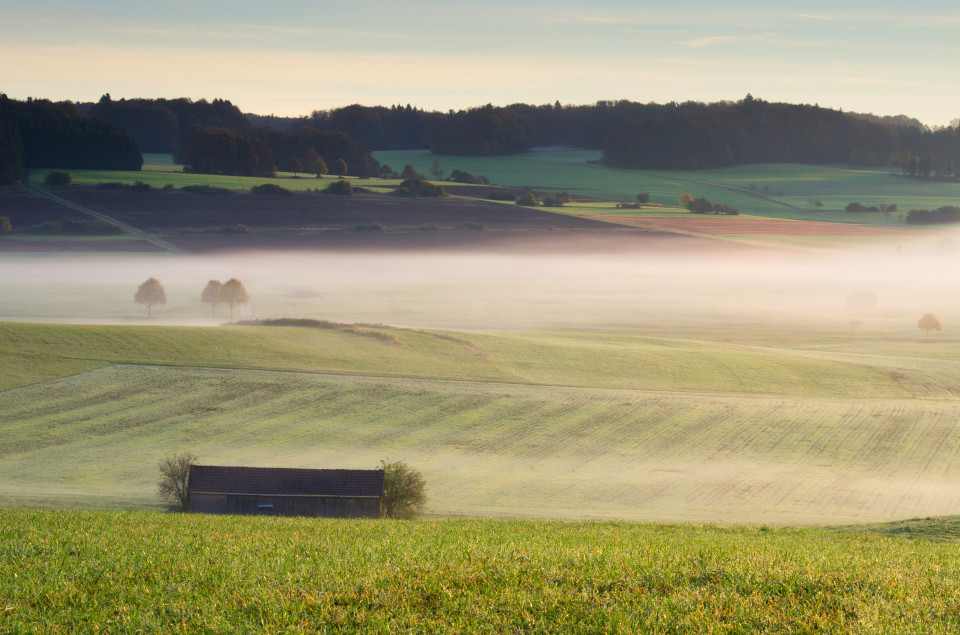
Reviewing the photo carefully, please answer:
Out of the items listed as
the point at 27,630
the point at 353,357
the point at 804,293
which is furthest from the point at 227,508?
the point at 804,293

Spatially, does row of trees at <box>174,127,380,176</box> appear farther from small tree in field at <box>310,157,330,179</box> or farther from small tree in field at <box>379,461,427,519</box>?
small tree in field at <box>379,461,427,519</box>

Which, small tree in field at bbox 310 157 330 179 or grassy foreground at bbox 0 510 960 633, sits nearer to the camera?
grassy foreground at bbox 0 510 960 633

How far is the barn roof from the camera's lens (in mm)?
27562

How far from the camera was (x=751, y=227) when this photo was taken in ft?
389

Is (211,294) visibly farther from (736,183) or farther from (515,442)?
(736,183)

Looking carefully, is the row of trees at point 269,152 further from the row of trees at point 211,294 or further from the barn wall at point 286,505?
the barn wall at point 286,505

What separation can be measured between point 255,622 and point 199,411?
3774cm

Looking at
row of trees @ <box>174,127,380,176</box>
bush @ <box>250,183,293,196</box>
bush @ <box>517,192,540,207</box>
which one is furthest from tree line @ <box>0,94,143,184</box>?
bush @ <box>517,192,540,207</box>

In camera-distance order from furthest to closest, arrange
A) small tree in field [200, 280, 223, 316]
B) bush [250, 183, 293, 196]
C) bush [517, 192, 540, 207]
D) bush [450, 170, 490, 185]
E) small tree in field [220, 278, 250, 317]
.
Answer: bush [450, 170, 490, 185] < bush [517, 192, 540, 207] < bush [250, 183, 293, 196] < small tree in field [200, 280, 223, 316] < small tree in field [220, 278, 250, 317]

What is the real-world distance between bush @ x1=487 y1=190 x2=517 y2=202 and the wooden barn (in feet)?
336

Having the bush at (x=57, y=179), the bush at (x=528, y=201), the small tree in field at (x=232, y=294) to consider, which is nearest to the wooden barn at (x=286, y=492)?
the small tree in field at (x=232, y=294)

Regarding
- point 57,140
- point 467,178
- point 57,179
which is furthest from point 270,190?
A: point 467,178

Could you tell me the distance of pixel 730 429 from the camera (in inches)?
1715

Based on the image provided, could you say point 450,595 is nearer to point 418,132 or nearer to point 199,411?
point 199,411
